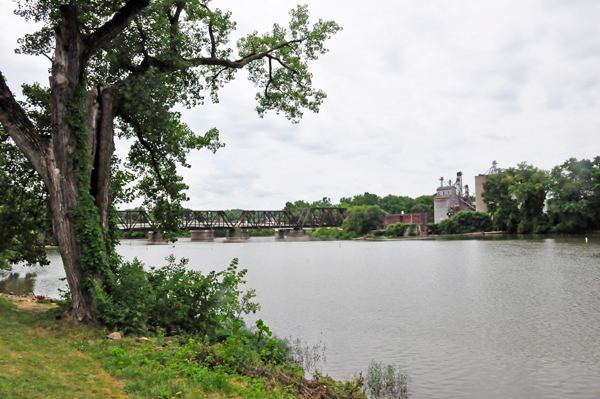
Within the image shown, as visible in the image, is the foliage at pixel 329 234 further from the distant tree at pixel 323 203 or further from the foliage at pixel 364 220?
the distant tree at pixel 323 203

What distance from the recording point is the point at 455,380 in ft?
36.4

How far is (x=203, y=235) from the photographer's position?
126562 mm

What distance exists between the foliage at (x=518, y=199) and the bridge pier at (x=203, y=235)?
2815 inches

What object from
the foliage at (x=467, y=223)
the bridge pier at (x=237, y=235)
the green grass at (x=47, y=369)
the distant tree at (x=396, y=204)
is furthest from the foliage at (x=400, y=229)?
the green grass at (x=47, y=369)

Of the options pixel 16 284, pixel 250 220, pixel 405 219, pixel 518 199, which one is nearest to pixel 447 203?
pixel 405 219

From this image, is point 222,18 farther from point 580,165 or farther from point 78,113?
point 580,165

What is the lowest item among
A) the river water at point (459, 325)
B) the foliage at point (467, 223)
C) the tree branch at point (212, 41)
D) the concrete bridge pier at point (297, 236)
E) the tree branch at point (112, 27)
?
the river water at point (459, 325)

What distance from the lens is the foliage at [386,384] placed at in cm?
1016

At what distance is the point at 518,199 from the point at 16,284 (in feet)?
293

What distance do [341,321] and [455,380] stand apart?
7050 mm

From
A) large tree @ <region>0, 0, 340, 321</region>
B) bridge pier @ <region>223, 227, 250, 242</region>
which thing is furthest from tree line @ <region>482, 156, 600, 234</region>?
large tree @ <region>0, 0, 340, 321</region>

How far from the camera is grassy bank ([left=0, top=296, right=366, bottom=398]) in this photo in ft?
21.1

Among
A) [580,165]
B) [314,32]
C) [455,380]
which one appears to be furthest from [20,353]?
[580,165]

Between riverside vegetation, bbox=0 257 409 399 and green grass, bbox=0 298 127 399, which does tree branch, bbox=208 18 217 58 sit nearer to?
riverside vegetation, bbox=0 257 409 399
